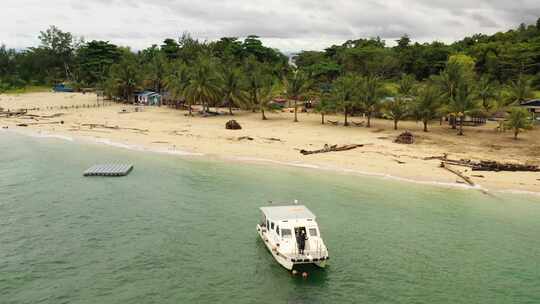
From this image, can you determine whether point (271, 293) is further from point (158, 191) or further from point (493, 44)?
point (493, 44)

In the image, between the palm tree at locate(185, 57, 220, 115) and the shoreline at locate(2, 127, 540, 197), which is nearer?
the shoreline at locate(2, 127, 540, 197)

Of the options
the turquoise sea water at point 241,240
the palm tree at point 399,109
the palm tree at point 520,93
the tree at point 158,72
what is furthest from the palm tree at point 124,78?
the palm tree at point 520,93

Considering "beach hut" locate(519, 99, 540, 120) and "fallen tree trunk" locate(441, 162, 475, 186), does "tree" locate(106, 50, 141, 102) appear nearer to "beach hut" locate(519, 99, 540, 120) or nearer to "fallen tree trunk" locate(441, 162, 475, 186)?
"fallen tree trunk" locate(441, 162, 475, 186)

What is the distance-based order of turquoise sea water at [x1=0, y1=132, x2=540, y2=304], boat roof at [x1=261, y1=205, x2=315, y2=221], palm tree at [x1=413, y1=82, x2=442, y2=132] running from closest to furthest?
turquoise sea water at [x1=0, y1=132, x2=540, y2=304] → boat roof at [x1=261, y1=205, x2=315, y2=221] → palm tree at [x1=413, y1=82, x2=442, y2=132]

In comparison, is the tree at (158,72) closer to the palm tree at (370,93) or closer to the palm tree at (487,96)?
the palm tree at (370,93)

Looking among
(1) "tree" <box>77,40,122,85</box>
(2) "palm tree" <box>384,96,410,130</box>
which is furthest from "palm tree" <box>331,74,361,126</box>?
(1) "tree" <box>77,40,122,85</box>
